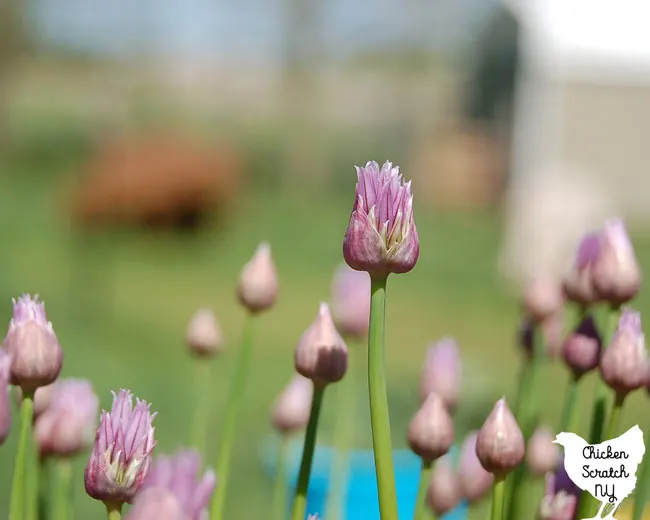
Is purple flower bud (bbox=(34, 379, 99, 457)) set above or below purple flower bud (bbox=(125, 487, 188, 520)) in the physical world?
below

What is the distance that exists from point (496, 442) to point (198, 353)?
0.88 ft

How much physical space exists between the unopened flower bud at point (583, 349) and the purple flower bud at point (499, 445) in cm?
8

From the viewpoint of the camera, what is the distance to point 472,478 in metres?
0.53

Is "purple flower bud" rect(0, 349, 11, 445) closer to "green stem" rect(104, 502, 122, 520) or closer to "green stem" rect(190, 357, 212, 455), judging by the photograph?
"green stem" rect(104, 502, 122, 520)

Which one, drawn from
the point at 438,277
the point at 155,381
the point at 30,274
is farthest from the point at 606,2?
the point at 155,381

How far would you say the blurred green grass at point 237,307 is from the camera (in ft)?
7.31

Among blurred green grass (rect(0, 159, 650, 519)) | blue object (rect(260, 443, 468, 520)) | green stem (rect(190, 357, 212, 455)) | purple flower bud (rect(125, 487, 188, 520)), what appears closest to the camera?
purple flower bud (rect(125, 487, 188, 520))

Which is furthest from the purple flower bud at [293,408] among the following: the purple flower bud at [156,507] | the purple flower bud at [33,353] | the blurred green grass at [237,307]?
the blurred green grass at [237,307]

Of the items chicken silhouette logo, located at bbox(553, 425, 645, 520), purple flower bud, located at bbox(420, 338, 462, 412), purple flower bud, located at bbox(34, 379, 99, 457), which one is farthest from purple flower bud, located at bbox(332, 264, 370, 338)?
chicken silhouette logo, located at bbox(553, 425, 645, 520)

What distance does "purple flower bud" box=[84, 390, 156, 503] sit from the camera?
344 mm

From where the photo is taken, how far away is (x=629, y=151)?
637 cm

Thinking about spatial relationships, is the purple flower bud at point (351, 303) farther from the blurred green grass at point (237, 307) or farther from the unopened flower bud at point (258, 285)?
the blurred green grass at point (237, 307)

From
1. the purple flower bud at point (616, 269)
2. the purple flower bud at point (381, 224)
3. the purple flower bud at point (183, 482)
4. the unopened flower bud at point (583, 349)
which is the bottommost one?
the purple flower bud at point (183, 482)

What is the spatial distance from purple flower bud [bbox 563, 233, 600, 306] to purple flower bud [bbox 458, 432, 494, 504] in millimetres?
88
